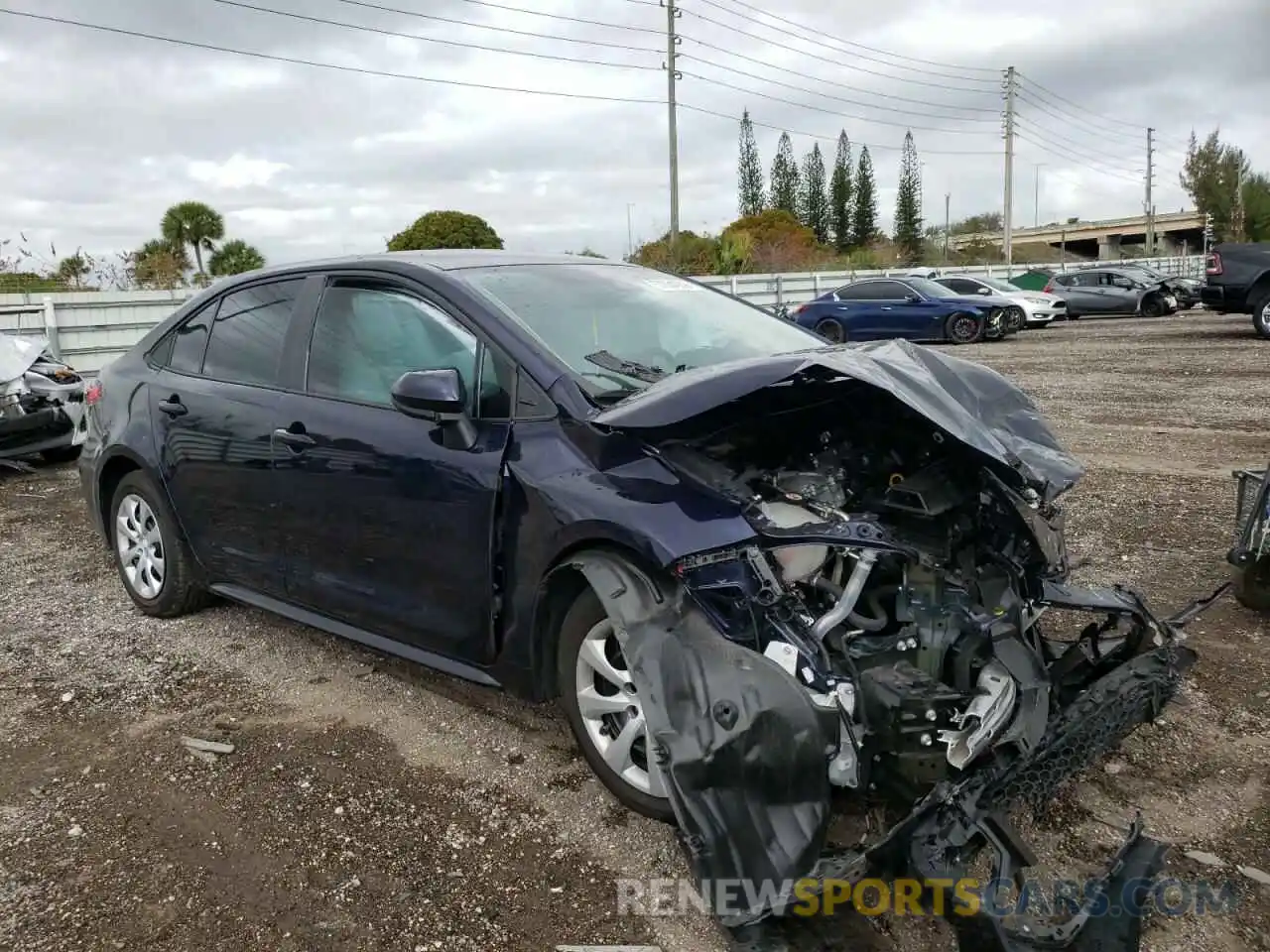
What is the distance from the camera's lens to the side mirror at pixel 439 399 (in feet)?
9.94

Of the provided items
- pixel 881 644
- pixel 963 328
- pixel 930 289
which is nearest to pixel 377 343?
pixel 881 644

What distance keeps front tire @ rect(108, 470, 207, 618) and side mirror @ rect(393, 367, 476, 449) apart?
1.97m

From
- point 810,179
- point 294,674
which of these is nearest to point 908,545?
point 294,674

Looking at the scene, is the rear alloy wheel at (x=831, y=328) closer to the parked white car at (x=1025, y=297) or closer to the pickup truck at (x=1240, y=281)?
the parked white car at (x=1025, y=297)

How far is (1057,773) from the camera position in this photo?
2533 mm

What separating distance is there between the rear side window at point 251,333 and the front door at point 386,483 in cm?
24

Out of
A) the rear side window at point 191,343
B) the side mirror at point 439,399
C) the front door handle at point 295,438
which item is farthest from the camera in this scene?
Result: the rear side window at point 191,343

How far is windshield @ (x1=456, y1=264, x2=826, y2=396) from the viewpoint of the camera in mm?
3275

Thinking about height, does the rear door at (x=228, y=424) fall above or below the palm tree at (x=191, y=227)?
below

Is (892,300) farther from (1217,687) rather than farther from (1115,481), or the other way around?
(1217,687)

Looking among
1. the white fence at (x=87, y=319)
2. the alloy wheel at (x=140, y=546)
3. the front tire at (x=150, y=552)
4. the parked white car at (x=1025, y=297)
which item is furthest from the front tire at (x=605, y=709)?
the parked white car at (x=1025, y=297)

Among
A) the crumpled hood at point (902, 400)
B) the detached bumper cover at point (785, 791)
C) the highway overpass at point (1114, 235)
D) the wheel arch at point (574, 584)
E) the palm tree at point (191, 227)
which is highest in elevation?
the highway overpass at point (1114, 235)

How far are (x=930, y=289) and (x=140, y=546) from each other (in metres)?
17.6

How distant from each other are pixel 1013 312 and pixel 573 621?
19.3 meters
